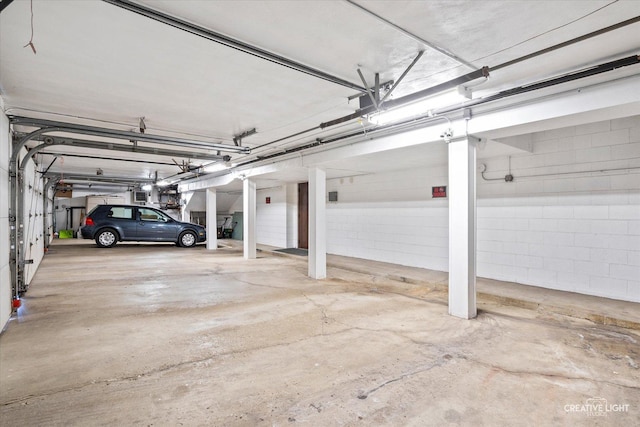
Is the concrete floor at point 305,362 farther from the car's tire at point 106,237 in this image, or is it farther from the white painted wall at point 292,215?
the car's tire at point 106,237

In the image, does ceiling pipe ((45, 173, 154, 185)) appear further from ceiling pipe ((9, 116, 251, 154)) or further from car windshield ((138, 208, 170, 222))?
ceiling pipe ((9, 116, 251, 154))

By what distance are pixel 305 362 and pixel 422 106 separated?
2.46 meters

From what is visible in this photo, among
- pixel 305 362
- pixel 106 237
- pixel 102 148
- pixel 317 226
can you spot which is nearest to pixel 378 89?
pixel 305 362

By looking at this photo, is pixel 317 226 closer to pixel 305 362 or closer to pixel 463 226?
pixel 463 226

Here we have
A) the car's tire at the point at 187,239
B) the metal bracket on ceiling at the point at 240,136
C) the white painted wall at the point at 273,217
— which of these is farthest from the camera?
the car's tire at the point at 187,239

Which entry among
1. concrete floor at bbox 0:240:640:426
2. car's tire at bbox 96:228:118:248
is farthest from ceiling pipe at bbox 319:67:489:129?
car's tire at bbox 96:228:118:248

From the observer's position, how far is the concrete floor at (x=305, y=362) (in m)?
1.92

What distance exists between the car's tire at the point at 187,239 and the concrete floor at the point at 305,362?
19.0ft

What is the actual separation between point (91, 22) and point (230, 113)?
198cm

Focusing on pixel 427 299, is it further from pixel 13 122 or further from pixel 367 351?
pixel 13 122

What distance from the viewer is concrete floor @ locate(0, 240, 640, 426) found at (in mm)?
1923

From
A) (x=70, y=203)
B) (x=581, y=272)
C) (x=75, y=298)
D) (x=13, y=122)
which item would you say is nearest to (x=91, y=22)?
(x=13, y=122)

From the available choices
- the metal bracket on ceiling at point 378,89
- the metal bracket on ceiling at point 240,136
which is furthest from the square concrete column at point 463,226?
the metal bracket on ceiling at point 240,136

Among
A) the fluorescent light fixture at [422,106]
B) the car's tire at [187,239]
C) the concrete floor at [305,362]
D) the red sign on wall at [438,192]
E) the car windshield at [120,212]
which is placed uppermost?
the fluorescent light fixture at [422,106]
